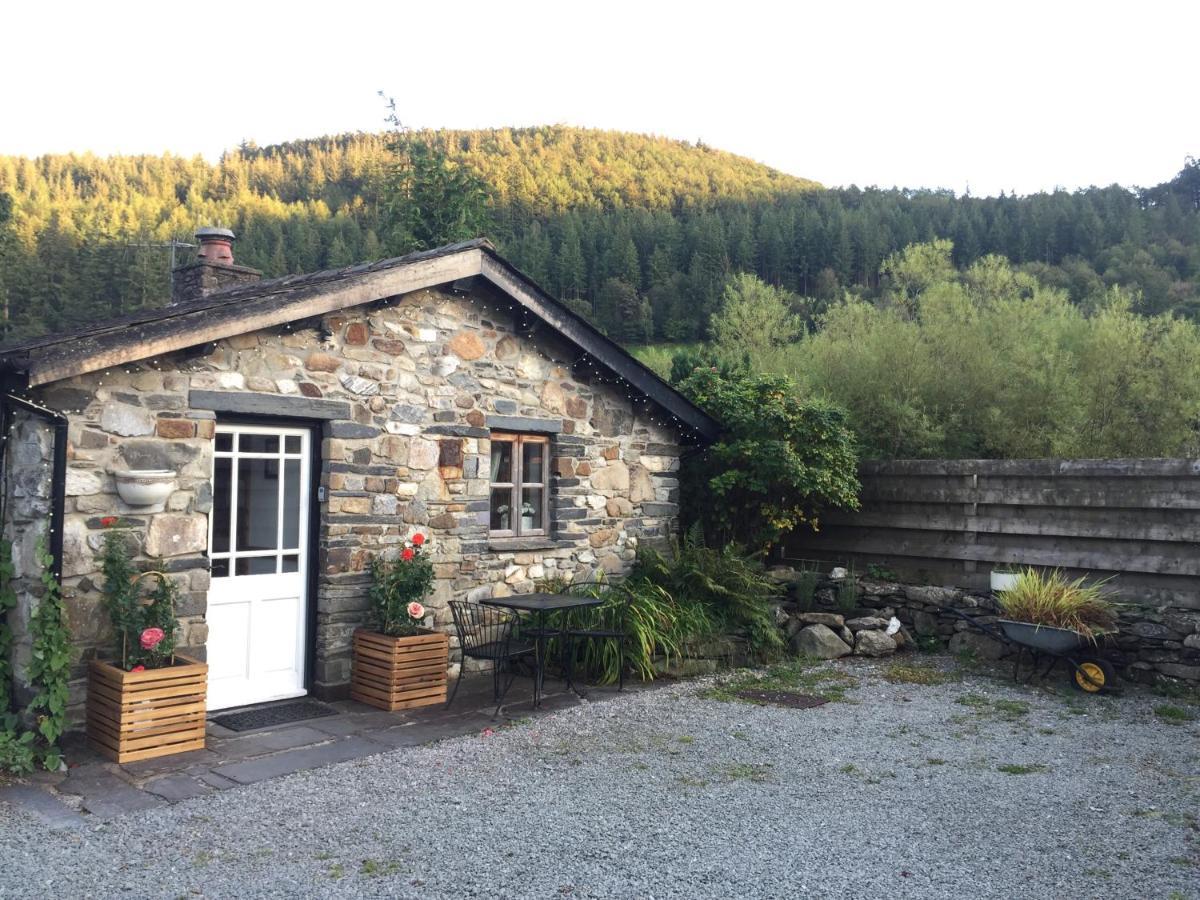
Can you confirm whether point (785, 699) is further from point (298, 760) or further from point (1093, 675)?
point (298, 760)

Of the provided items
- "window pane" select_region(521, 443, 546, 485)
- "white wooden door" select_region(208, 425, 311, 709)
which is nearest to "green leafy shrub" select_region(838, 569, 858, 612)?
"window pane" select_region(521, 443, 546, 485)

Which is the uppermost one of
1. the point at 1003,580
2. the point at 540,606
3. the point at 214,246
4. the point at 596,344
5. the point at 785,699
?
the point at 214,246

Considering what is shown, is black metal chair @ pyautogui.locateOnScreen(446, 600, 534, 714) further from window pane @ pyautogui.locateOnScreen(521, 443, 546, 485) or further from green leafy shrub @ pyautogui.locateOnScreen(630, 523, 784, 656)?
green leafy shrub @ pyautogui.locateOnScreen(630, 523, 784, 656)

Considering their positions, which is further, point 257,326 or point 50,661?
point 257,326

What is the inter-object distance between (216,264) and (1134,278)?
22496mm

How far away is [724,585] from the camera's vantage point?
9531 mm

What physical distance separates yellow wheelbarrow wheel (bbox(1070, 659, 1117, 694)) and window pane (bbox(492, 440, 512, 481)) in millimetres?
5424

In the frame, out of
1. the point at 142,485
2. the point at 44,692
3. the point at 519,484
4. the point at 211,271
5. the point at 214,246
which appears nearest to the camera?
the point at 44,692

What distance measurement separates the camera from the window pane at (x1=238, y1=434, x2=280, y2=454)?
7117 millimetres

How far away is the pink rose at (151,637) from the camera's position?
575 cm

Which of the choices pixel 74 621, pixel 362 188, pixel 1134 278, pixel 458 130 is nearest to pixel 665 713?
pixel 74 621

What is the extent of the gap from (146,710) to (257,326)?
272 centimetres

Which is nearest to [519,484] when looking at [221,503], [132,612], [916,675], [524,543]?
[524,543]

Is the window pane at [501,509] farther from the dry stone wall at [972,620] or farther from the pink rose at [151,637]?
the pink rose at [151,637]
